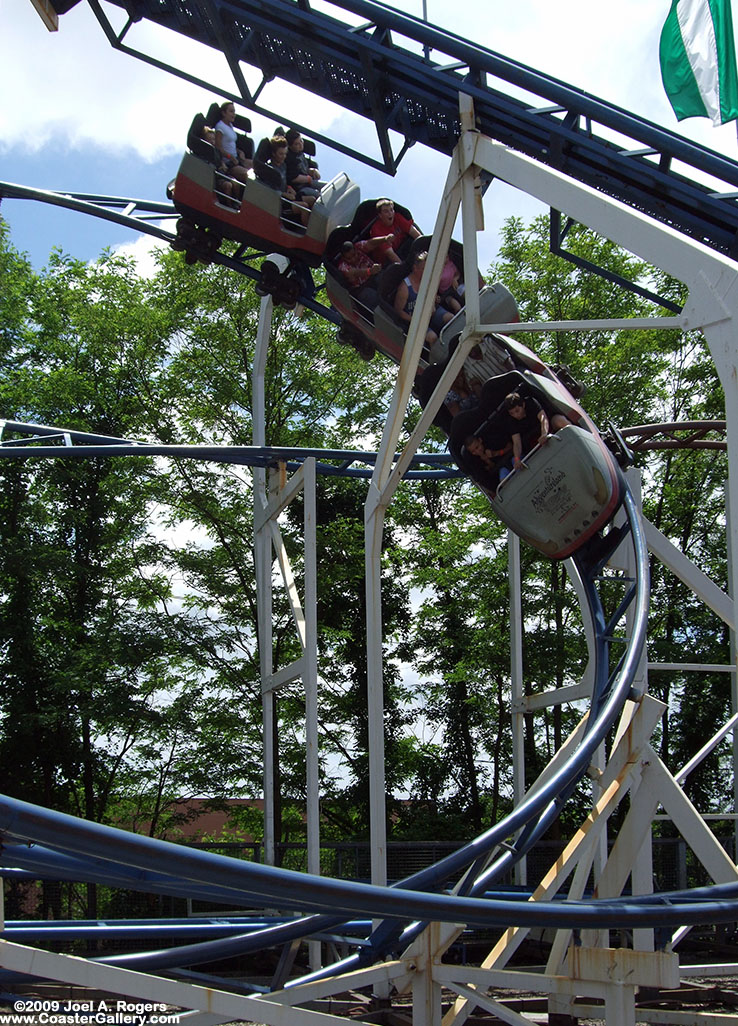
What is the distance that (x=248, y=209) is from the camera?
9.48 metres

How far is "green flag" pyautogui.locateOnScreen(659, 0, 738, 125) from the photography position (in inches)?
283

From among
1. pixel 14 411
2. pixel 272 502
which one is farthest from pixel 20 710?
pixel 272 502

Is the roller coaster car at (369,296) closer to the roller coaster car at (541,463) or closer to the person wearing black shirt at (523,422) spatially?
the roller coaster car at (541,463)

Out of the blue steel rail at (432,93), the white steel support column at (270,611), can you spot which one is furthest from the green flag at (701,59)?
the white steel support column at (270,611)

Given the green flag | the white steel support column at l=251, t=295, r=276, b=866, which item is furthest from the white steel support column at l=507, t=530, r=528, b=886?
the green flag

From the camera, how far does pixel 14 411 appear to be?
18250 mm

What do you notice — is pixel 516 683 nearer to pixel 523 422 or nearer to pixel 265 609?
pixel 265 609

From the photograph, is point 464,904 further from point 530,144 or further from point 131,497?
point 131,497

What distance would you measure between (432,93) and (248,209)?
2056 millimetres

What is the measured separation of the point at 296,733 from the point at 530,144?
11.8 m

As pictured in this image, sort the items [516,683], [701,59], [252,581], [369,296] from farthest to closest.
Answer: [252,581], [516,683], [369,296], [701,59]

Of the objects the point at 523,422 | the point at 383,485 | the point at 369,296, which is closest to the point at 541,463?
the point at 523,422

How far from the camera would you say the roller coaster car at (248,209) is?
30.9ft

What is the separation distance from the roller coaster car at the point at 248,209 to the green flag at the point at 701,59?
3060 millimetres
